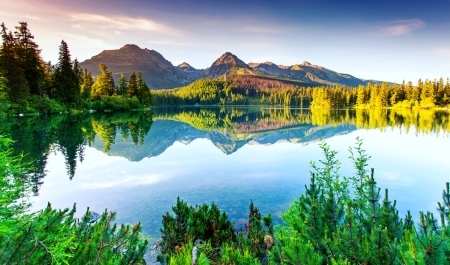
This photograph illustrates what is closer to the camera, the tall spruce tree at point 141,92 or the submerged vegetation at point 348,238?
the submerged vegetation at point 348,238

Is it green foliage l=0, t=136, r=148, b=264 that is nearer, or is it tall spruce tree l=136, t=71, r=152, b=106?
green foliage l=0, t=136, r=148, b=264

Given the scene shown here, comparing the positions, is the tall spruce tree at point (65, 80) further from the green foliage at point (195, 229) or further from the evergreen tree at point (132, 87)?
the green foliage at point (195, 229)

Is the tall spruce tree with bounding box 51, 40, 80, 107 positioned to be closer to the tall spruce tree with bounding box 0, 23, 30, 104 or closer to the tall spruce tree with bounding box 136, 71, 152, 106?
the tall spruce tree with bounding box 0, 23, 30, 104

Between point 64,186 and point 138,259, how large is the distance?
1413cm

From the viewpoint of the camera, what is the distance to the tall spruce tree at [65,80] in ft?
211

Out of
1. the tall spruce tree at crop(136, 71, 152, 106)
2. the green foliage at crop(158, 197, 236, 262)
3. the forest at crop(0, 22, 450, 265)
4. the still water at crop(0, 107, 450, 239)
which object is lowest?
the still water at crop(0, 107, 450, 239)

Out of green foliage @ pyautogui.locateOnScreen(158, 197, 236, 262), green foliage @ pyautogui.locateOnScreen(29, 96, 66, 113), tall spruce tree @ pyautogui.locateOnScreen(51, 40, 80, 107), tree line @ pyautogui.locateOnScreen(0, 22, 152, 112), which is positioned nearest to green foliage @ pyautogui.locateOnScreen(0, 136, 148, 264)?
green foliage @ pyautogui.locateOnScreen(158, 197, 236, 262)

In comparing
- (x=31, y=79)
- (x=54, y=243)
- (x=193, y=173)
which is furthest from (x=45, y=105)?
(x=54, y=243)

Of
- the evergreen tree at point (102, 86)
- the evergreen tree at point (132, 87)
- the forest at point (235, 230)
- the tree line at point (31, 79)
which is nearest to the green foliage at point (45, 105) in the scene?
the tree line at point (31, 79)

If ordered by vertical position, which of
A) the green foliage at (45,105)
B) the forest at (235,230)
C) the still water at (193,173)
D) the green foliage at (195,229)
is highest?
the green foliage at (45,105)

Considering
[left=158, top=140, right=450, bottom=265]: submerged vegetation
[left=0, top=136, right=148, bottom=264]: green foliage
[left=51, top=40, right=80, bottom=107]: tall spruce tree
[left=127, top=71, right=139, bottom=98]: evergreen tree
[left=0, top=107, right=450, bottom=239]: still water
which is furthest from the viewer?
[left=127, top=71, right=139, bottom=98]: evergreen tree

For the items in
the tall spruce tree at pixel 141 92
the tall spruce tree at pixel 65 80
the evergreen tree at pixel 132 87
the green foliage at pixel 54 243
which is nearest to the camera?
the green foliage at pixel 54 243

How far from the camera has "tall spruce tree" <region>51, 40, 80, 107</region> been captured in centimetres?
6425

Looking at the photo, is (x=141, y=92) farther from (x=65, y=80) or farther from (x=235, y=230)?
(x=235, y=230)
